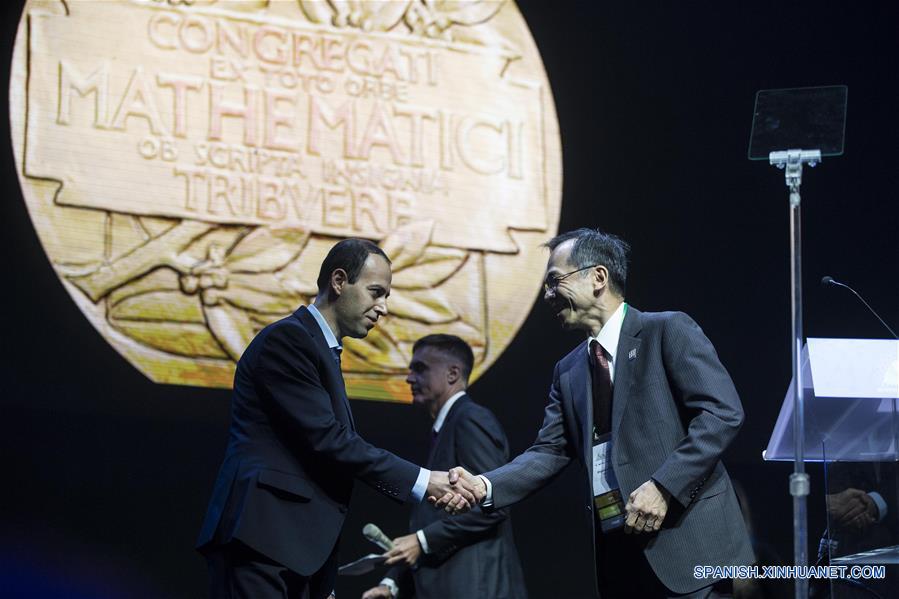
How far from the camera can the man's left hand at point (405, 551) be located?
4512 mm

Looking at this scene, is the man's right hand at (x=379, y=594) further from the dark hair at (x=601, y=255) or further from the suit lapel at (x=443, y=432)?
the dark hair at (x=601, y=255)

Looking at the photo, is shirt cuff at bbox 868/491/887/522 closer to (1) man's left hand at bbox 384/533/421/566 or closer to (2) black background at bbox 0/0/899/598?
(1) man's left hand at bbox 384/533/421/566

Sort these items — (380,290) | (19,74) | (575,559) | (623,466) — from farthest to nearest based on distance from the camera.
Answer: (575,559) < (19,74) < (380,290) < (623,466)

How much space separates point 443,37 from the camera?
558 centimetres

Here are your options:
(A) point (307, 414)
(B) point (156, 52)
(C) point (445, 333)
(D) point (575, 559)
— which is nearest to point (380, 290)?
(A) point (307, 414)

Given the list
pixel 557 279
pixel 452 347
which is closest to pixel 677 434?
pixel 557 279

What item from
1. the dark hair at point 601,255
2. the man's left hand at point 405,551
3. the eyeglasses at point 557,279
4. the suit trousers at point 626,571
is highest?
the dark hair at point 601,255

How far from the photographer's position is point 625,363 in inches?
135

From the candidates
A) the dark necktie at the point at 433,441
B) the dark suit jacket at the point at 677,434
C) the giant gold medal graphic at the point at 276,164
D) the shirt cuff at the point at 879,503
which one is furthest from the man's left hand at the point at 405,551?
the shirt cuff at the point at 879,503

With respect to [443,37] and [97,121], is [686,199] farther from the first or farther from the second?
[97,121]

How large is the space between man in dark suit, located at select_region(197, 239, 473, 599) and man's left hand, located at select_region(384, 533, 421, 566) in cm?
86

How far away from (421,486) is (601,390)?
2.20 ft

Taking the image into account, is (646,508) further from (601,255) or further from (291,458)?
(291,458)

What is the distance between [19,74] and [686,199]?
3333 mm
